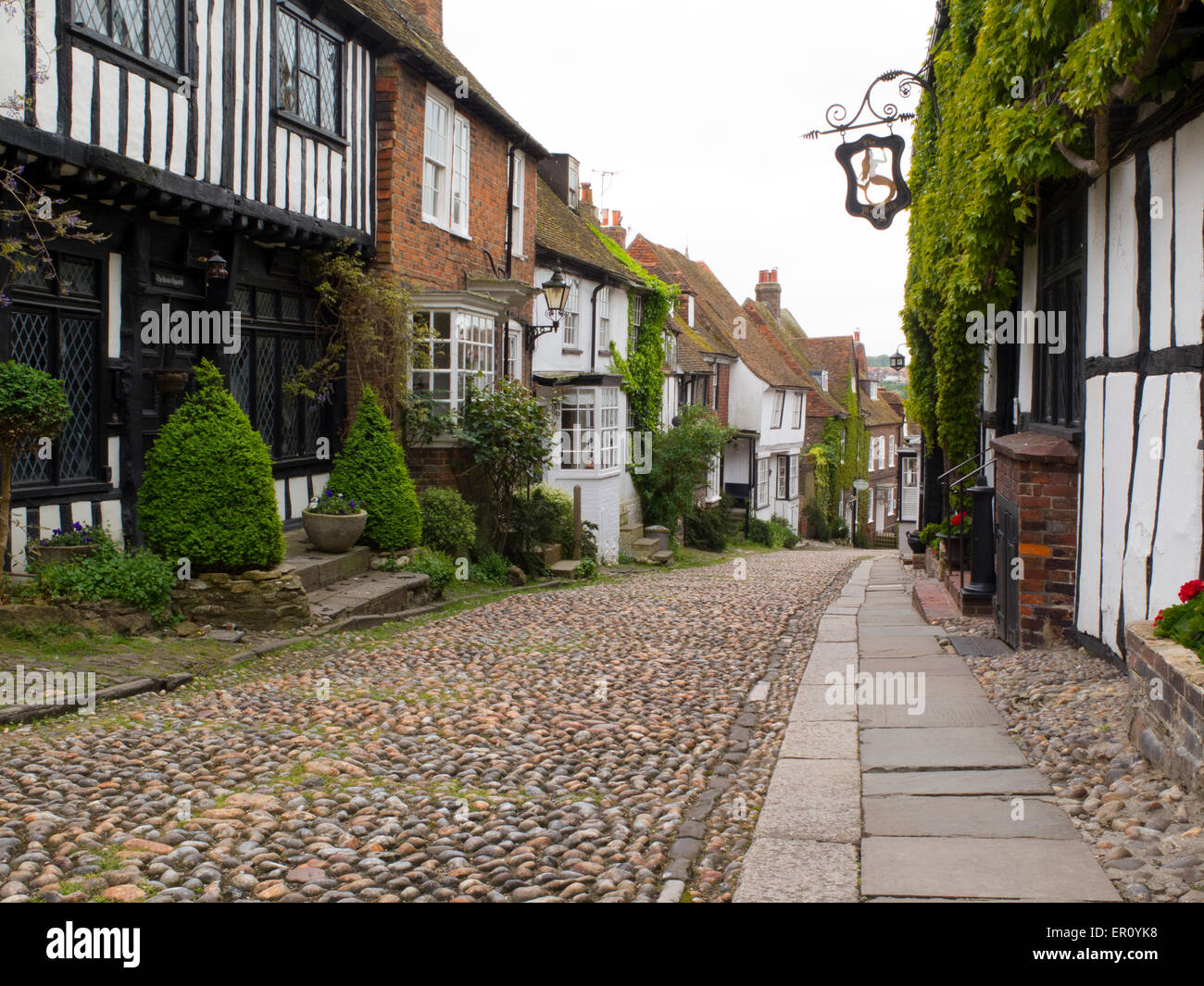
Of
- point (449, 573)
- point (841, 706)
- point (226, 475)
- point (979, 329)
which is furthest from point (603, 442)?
point (841, 706)

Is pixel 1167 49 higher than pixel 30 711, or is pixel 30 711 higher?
pixel 1167 49

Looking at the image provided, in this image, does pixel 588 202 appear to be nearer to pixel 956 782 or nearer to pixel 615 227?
pixel 615 227

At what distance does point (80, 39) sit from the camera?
8133 millimetres

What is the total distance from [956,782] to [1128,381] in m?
3.01

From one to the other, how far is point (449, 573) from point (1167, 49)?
866cm

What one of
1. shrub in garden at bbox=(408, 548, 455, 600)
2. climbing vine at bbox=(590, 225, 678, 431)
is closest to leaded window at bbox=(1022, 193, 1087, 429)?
shrub in garden at bbox=(408, 548, 455, 600)

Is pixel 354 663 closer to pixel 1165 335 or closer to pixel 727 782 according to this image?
pixel 727 782

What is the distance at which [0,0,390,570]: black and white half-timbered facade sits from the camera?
807cm

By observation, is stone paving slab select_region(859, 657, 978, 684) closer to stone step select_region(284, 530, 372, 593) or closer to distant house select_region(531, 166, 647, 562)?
stone step select_region(284, 530, 372, 593)

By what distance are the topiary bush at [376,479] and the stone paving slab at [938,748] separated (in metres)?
6.78

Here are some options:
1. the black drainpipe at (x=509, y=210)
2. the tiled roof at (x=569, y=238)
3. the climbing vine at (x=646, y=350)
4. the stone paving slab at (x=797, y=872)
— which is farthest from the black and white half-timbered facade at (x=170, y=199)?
the climbing vine at (x=646, y=350)

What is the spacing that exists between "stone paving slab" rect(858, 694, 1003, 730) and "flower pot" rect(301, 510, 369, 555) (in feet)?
19.9

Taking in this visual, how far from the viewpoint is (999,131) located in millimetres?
7344

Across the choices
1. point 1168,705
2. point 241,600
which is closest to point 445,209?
point 241,600
